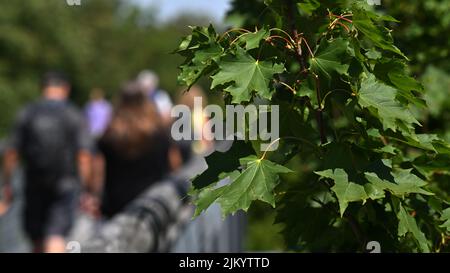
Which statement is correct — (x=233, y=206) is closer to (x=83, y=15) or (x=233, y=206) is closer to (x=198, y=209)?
(x=198, y=209)

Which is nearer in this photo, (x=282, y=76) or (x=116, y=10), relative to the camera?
(x=282, y=76)

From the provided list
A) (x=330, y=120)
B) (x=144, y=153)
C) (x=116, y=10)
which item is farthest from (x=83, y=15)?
(x=330, y=120)

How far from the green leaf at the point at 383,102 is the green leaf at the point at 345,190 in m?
0.17

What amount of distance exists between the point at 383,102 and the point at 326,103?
0.66 ft

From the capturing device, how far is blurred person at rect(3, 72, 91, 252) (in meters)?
8.09

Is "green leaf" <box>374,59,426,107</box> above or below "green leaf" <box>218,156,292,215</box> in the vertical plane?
above

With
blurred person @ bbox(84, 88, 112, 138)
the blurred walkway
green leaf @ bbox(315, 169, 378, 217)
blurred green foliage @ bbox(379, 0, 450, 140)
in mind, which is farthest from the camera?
blurred person @ bbox(84, 88, 112, 138)

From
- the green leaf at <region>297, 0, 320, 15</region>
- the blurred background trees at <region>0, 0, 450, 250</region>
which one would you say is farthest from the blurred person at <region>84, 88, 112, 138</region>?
the green leaf at <region>297, 0, 320, 15</region>

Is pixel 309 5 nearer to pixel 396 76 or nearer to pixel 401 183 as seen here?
pixel 396 76

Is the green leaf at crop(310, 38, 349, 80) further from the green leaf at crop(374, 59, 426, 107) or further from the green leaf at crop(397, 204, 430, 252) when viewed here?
the green leaf at crop(397, 204, 430, 252)

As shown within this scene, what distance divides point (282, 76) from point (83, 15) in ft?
201

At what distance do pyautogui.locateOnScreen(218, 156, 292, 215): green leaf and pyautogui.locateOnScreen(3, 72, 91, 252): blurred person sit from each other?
5.92 m

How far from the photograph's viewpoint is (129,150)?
841 cm

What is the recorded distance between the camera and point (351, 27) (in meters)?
2.38
